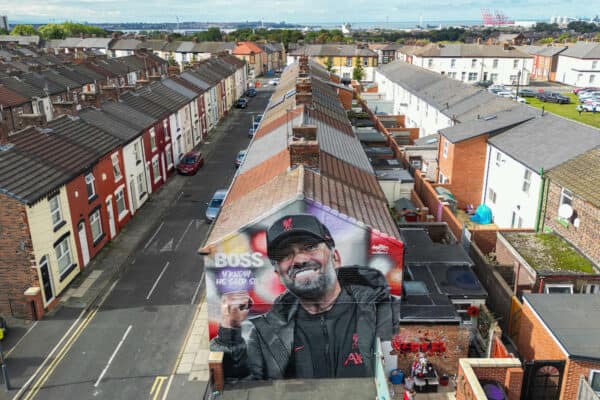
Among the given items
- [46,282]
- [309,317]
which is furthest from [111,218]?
[309,317]

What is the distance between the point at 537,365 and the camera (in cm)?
1634

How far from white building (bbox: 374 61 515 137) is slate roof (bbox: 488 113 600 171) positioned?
268 inches

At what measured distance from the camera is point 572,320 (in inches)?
666

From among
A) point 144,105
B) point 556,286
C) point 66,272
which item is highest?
point 144,105

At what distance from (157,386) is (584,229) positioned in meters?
20.5

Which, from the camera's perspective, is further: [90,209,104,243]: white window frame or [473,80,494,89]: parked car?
[473,80,494,89]: parked car

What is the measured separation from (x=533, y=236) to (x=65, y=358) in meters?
23.2

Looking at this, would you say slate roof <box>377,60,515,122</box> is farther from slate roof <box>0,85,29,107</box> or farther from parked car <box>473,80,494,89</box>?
slate roof <box>0,85,29,107</box>

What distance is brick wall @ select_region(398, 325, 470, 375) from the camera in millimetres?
18609

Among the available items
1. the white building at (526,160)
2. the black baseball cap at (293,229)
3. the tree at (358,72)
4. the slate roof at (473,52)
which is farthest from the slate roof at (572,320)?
the tree at (358,72)

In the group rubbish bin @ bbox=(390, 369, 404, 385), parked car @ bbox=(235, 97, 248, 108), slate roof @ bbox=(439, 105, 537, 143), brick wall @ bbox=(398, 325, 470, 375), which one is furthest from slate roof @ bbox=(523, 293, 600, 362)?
parked car @ bbox=(235, 97, 248, 108)

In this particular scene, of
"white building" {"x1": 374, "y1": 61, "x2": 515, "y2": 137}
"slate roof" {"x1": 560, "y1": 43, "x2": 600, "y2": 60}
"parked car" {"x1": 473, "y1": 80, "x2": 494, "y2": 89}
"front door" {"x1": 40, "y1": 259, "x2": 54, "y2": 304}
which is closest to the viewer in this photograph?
"front door" {"x1": 40, "y1": 259, "x2": 54, "y2": 304}

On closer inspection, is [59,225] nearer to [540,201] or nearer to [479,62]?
[540,201]

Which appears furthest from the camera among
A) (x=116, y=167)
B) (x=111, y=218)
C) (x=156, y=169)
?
(x=156, y=169)
